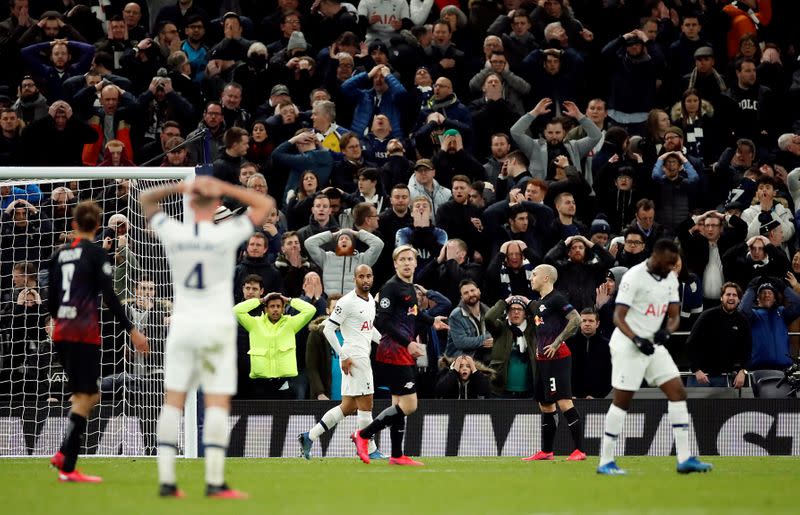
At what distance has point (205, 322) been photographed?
10.5m

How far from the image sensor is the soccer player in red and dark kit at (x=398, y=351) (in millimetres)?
15883

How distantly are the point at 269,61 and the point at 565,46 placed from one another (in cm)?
502

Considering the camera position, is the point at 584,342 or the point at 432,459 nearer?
the point at 432,459

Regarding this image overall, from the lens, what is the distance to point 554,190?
20578 millimetres

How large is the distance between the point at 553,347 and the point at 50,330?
21.6 feet

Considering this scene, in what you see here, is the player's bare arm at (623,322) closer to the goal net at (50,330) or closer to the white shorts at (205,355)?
the white shorts at (205,355)

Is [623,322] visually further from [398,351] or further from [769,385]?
[769,385]

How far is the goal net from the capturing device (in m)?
17.8

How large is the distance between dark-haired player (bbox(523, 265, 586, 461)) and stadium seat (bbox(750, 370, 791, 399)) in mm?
3578

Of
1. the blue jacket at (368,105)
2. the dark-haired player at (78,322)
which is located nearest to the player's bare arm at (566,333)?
the dark-haired player at (78,322)

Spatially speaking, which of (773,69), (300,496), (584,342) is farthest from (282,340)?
(773,69)

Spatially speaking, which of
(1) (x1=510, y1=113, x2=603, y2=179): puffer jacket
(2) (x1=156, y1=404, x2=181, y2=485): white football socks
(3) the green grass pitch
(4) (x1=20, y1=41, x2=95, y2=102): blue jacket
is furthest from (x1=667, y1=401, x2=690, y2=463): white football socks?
(4) (x1=20, y1=41, x2=95, y2=102): blue jacket

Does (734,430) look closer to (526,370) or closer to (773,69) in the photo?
Answer: (526,370)

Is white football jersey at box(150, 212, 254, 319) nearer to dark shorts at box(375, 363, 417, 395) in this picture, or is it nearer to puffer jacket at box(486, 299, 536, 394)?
dark shorts at box(375, 363, 417, 395)
